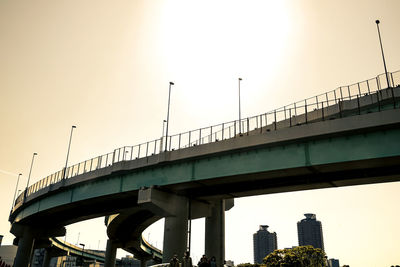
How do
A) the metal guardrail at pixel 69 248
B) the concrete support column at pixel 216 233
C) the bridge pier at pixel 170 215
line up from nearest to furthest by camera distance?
1. the bridge pier at pixel 170 215
2. the concrete support column at pixel 216 233
3. the metal guardrail at pixel 69 248

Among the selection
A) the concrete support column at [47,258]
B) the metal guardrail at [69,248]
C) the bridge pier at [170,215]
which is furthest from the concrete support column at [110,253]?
the concrete support column at [47,258]

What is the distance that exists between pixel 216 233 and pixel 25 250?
34.3 metres

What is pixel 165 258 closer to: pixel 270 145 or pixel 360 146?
pixel 270 145

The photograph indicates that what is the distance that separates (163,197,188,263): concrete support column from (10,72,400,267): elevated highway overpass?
0.09m

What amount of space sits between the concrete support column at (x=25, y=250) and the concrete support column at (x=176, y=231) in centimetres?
3423

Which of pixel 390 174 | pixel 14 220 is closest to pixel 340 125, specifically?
pixel 390 174

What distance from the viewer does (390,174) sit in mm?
29328

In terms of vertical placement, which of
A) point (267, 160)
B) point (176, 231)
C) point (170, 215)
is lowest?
point (176, 231)

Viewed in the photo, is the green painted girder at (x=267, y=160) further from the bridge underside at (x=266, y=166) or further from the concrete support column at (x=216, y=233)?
the concrete support column at (x=216, y=233)

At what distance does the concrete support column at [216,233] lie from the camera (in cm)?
3928

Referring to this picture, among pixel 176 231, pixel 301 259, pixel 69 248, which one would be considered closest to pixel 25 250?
pixel 176 231

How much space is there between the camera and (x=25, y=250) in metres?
58.0

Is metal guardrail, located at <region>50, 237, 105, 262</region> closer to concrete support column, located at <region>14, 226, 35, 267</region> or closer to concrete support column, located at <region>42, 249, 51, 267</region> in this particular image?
concrete support column, located at <region>42, 249, 51, 267</region>

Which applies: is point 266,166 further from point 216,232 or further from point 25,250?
point 25,250
